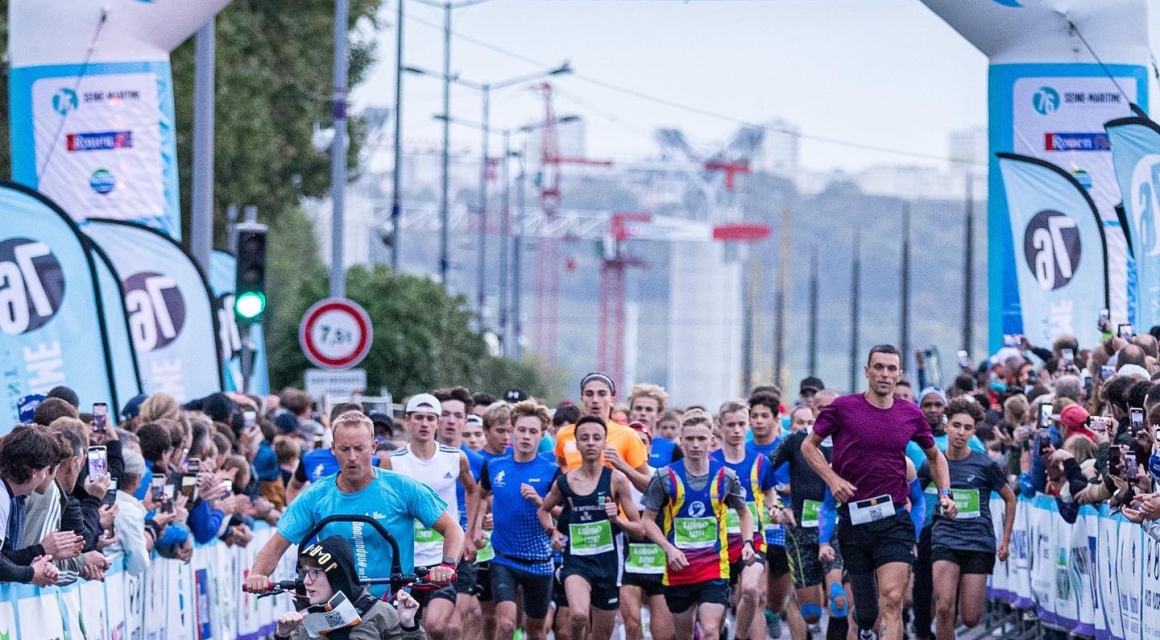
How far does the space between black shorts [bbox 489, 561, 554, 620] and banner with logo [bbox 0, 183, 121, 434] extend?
369cm

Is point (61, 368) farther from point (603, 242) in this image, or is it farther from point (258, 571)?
point (603, 242)

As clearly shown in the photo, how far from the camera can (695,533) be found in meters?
13.4

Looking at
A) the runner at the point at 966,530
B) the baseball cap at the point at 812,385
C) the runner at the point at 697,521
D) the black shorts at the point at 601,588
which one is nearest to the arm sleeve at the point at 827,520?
the runner at the point at 966,530

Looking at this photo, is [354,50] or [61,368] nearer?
[61,368]

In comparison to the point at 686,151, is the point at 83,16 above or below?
below

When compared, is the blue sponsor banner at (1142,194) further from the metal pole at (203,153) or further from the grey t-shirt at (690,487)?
the metal pole at (203,153)

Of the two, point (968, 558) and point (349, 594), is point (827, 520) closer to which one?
point (968, 558)

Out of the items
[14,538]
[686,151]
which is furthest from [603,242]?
[14,538]

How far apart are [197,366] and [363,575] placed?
9706 millimetres

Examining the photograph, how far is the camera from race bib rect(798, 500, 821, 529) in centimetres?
1498

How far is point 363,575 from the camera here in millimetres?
9320

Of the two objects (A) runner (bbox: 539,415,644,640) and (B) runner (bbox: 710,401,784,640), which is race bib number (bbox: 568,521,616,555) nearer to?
(A) runner (bbox: 539,415,644,640)

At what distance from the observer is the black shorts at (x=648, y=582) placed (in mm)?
13531

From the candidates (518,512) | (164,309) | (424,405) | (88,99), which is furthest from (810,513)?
(88,99)
